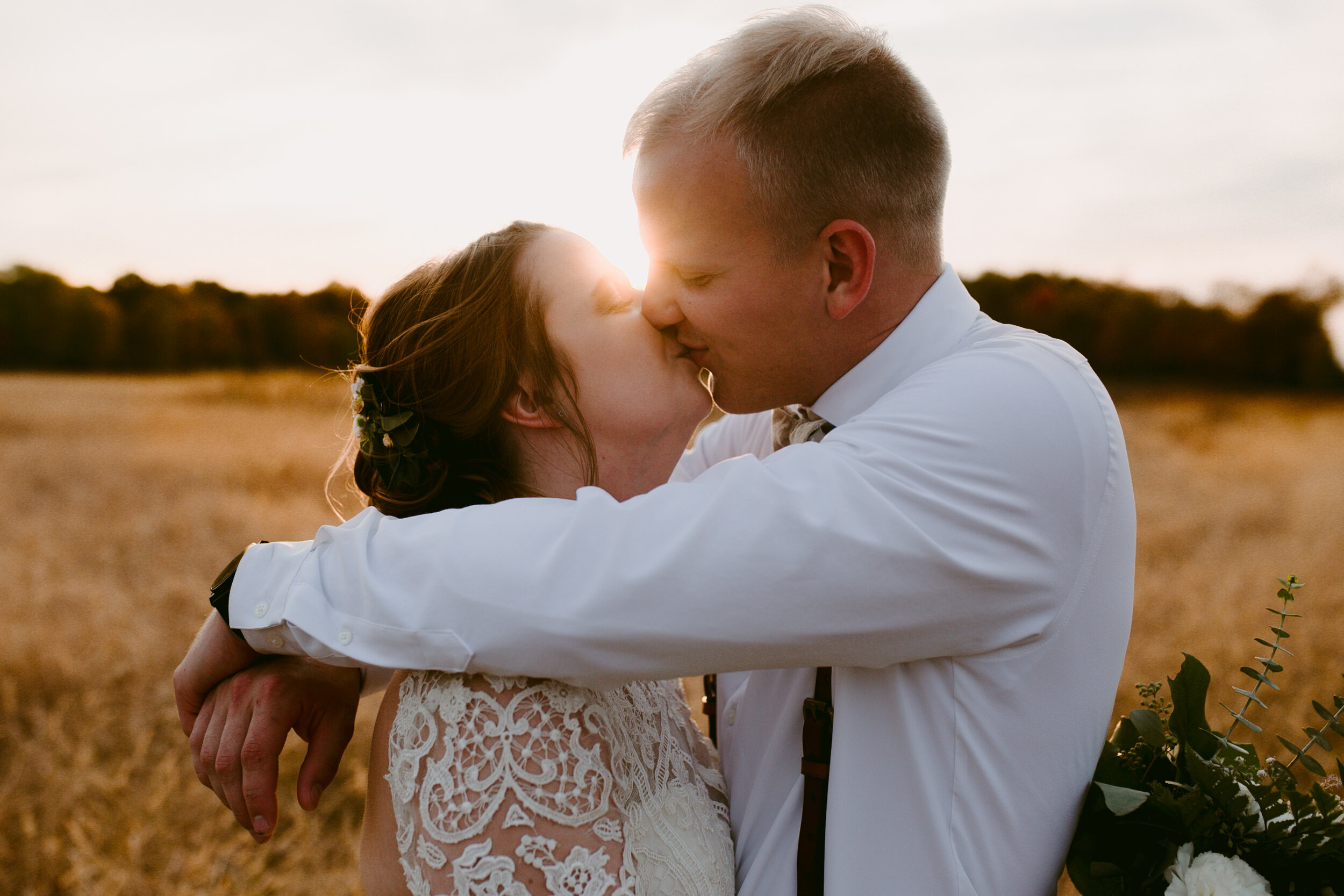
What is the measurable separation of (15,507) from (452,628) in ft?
28.2

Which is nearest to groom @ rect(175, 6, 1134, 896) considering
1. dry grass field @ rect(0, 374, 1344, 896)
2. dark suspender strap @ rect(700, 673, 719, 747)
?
dark suspender strap @ rect(700, 673, 719, 747)

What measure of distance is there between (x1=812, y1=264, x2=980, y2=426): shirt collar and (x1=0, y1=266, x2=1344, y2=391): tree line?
9.53 meters

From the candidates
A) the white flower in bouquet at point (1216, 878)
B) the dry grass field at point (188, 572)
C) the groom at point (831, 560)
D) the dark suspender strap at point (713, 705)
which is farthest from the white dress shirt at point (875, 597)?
the dry grass field at point (188, 572)

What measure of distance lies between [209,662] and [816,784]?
1.50 meters

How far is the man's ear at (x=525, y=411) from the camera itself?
231 centimetres

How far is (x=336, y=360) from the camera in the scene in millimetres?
12641

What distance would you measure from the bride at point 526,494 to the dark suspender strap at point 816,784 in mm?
214

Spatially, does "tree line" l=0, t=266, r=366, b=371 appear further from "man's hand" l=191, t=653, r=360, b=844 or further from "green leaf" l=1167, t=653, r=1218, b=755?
"green leaf" l=1167, t=653, r=1218, b=755

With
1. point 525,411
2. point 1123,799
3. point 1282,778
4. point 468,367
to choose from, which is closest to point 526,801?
point 525,411

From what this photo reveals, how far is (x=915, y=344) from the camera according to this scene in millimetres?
2320

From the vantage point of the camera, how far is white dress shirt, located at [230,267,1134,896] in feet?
5.07

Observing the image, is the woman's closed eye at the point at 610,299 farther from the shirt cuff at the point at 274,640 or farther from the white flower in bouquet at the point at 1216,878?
the white flower in bouquet at the point at 1216,878

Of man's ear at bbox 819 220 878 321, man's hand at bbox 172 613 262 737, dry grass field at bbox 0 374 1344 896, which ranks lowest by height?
dry grass field at bbox 0 374 1344 896

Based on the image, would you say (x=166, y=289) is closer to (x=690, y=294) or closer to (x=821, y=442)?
(x=690, y=294)
